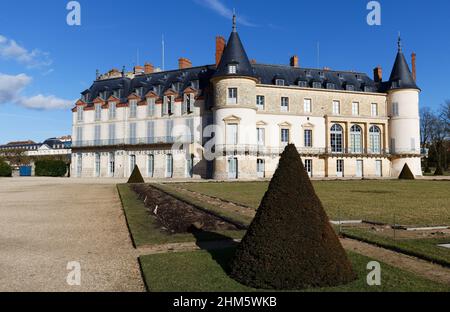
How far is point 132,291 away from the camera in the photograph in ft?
15.6

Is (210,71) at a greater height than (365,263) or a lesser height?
greater

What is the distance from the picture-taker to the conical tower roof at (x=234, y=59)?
3562cm

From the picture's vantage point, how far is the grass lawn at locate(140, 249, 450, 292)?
4.54 metres

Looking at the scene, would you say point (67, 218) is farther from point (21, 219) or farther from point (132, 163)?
point (132, 163)

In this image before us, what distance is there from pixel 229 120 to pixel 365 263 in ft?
100

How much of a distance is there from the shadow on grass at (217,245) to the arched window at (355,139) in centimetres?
3489

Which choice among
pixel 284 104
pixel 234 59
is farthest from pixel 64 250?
pixel 284 104

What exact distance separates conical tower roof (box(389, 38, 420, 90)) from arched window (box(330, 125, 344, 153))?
713cm

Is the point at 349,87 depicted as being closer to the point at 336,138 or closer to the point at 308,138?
the point at 336,138

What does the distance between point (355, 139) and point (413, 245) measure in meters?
36.1

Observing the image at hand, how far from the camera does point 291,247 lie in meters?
4.61

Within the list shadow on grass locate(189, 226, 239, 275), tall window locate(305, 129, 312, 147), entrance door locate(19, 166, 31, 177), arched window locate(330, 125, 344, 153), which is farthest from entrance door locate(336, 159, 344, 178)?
entrance door locate(19, 166, 31, 177)

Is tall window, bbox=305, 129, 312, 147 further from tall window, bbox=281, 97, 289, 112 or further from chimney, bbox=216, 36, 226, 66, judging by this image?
chimney, bbox=216, 36, 226, 66
